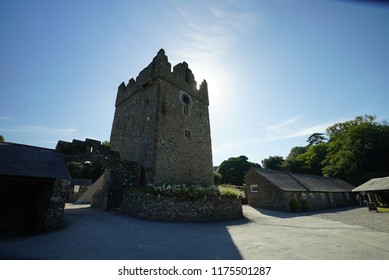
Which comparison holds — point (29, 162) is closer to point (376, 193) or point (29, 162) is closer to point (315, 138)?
point (376, 193)

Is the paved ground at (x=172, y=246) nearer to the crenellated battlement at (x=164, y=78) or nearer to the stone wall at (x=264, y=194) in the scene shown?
the stone wall at (x=264, y=194)

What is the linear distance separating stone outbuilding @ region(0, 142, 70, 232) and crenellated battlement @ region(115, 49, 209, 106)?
11403 millimetres

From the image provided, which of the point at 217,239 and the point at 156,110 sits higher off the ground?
the point at 156,110

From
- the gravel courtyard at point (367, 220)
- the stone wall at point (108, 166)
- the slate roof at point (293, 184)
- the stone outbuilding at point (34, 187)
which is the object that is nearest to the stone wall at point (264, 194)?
the slate roof at point (293, 184)

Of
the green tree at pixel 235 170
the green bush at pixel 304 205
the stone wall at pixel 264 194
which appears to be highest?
the green tree at pixel 235 170

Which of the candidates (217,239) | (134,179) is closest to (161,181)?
(134,179)

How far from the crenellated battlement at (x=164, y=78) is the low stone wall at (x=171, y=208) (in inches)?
450

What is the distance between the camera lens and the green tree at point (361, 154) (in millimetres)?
32250

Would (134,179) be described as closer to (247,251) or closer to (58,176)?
(58,176)

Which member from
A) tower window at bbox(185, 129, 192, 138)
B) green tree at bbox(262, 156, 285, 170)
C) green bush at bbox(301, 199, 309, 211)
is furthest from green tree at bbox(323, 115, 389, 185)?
tower window at bbox(185, 129, 192, 138)

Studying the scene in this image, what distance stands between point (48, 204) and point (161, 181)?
7.73 metres

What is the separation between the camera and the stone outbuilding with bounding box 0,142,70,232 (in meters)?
8.08

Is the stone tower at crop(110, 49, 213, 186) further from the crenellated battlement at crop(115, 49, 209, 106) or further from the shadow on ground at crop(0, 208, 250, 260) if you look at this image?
the shadow on ground at crop(0, 208, 250, 260)

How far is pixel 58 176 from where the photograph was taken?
28.7ft
